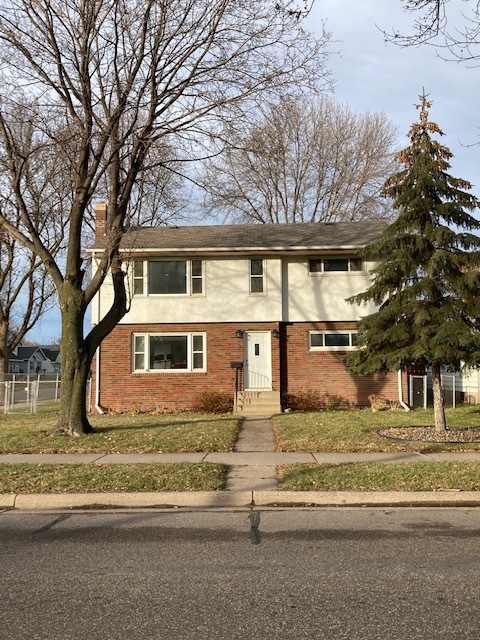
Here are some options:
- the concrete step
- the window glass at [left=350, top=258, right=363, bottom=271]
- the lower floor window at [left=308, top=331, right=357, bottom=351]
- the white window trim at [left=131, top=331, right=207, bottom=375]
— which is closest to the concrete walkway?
the concrete step

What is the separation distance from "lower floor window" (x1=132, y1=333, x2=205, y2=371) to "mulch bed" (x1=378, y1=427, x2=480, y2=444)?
8.00 meters

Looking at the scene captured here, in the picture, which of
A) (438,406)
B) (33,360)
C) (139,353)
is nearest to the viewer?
(438,406)

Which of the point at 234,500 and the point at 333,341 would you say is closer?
the point at 234,500

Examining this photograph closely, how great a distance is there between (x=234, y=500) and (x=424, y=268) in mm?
7390

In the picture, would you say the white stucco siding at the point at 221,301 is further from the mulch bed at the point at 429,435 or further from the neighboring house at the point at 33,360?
the neighboring house at the point at 33,360

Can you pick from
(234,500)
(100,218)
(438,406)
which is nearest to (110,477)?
(234,500)

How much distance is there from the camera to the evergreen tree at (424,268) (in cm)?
1180

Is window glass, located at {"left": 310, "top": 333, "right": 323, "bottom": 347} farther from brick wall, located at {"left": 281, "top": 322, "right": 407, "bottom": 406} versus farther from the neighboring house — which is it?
the neighboring house

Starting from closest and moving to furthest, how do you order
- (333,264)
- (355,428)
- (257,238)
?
(355,428)
(333,264)
(257,238)

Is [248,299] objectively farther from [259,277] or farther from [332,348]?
[332,348]

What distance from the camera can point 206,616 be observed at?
385 centimetres

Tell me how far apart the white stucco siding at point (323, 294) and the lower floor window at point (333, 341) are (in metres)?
0.48

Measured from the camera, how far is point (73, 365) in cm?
1247

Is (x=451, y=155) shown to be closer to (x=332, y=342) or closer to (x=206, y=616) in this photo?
(x=332, y=342)
